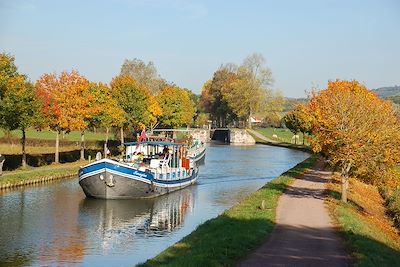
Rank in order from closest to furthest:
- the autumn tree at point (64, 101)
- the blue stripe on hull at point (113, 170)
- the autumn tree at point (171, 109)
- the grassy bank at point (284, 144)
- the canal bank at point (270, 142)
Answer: the blue stripe on hull at point (113, 170), the autumn tree at point (64, 101), the autumn tree at point (171, 109), the grassy bank at point (284, 144), the canal bank at point (270, 142)

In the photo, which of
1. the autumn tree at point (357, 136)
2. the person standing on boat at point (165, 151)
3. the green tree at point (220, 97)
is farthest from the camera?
the green tree at point (220, 97)

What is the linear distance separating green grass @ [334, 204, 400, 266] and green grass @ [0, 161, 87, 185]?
2387 cm

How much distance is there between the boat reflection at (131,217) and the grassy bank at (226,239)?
13.5ft

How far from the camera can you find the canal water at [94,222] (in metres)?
23.1

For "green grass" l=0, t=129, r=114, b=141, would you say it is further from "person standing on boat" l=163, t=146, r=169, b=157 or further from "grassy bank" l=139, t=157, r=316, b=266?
"grassy bank" l=139, t=157, r=316, b=266

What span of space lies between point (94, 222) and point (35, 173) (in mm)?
15427

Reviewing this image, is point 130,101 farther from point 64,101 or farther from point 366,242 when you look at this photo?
point 366,242

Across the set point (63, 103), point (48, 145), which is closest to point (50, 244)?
point (63, 103)

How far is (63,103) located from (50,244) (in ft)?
106

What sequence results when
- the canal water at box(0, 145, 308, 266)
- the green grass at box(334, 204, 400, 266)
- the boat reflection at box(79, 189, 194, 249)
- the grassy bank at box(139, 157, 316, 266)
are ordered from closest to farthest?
the grassy bank at box(139, 157, 316, 266)
the green grass at box(334, 204, 400, 266)
the canal water at box(0, 145, 308, 266)
the boat reflection at box(79, 189, 194, 249)

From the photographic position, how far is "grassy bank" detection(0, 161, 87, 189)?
40.4 metres

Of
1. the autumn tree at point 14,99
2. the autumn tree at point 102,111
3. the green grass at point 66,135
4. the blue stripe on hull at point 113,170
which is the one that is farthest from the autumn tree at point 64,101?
the green grass at point 66,135

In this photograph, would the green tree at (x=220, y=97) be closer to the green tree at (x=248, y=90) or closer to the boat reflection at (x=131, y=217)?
the green tree at (x=248, y=90)

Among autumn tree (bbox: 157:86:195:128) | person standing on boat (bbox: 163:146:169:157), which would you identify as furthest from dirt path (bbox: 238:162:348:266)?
autumn tree (bbox: 157:86:195:128)
